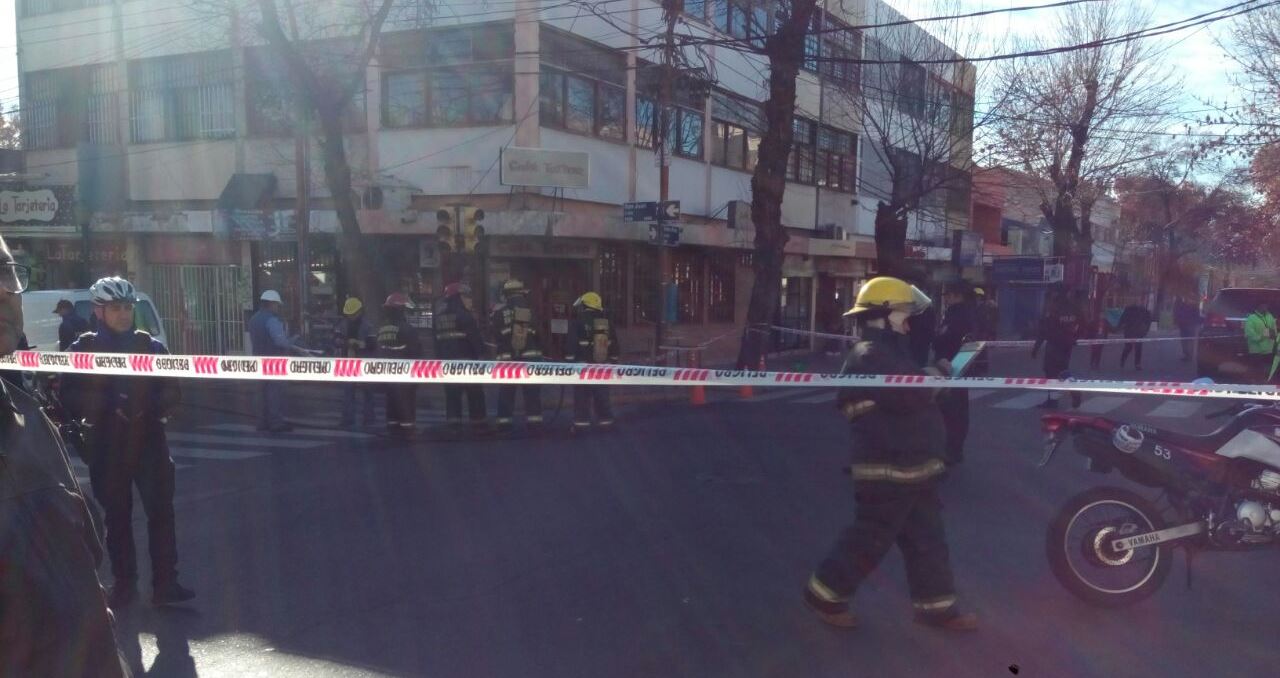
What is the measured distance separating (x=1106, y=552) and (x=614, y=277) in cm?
1705

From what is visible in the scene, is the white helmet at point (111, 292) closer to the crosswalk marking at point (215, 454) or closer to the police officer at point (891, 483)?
the police officer at point (891, 483)

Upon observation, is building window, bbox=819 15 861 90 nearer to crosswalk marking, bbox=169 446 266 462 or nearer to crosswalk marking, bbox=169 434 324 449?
crosswalk marking, bbox=169 434 324 449

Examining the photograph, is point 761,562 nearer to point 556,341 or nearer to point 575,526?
point 575,526

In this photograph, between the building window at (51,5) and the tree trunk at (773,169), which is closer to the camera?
the tree trunk at (773,169)

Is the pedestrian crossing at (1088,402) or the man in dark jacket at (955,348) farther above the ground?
the man in dark jacket at (955,348)

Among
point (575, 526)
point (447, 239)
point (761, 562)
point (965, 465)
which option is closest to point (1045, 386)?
point (761, 562)

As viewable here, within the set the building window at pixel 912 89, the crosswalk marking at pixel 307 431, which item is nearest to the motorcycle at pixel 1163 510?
the crosswalk marking at pixel 307 431

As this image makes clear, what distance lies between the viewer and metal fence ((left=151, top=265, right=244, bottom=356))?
2300 cm

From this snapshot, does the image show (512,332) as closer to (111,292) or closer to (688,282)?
(111,292)

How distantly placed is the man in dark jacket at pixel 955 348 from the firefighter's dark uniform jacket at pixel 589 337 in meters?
4.21

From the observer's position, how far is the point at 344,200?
54.0 feet

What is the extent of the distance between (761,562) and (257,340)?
8347 mm

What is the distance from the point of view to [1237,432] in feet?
17.5

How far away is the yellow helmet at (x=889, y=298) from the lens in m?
5.06
